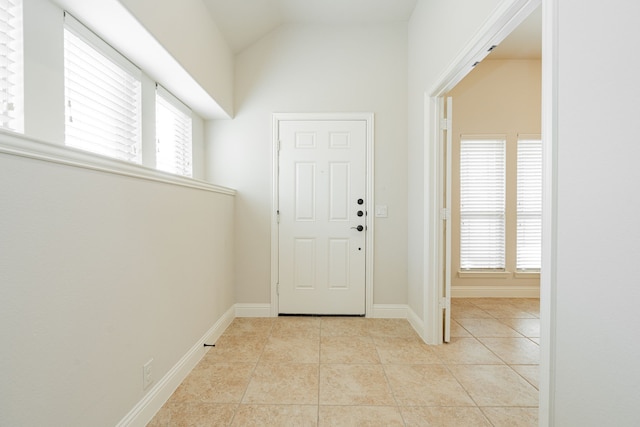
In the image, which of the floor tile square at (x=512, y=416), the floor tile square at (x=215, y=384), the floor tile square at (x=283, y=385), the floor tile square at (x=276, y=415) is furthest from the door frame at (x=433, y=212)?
the floor tile square at (x=215, y=384)

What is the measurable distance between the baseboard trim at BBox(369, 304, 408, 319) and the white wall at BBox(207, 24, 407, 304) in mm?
53

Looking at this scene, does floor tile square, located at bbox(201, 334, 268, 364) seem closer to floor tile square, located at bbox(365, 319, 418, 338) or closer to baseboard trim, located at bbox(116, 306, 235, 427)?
A: baseboard trim, located at bbox(116, 306, 235, 427)

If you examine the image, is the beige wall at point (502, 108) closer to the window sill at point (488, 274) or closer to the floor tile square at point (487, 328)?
the window sill at point (488, 274)

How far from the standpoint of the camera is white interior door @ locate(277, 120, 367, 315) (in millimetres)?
3248

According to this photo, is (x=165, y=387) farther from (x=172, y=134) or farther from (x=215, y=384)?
(x=172, y=134)

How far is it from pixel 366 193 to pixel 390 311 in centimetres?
130

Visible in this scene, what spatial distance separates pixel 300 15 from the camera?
3.08m

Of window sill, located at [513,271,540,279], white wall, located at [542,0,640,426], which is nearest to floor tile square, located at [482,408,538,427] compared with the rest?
white wall, located at [542,0,640,426]

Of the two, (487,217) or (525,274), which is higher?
(487,217)

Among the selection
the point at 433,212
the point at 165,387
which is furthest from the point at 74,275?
the point at 433,212

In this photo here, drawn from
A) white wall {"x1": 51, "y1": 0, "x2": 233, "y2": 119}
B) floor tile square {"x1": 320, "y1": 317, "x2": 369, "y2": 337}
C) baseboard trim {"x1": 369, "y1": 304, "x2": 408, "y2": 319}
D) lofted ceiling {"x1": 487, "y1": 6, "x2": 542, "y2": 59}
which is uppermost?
lofted ceiling {"x1": 487, "y1": 6, "x2": 542, "y2": 59}

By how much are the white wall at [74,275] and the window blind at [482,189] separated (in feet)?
11.3

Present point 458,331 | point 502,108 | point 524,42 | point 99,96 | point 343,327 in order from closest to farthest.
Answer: point 99,96 → point 458,331 → point 343,327 → point 524,42 → point 502,108

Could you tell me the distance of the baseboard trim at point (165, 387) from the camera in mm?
1528
